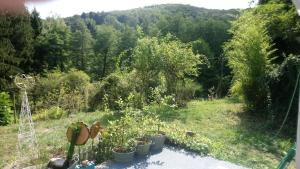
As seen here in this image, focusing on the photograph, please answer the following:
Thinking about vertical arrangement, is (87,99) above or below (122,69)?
below

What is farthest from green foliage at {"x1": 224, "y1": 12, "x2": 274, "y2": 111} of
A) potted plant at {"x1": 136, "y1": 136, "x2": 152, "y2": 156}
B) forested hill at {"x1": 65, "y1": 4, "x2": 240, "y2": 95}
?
forested hill at {"x1": 65, "y1": 4, "x2": 240, "y2": 95}

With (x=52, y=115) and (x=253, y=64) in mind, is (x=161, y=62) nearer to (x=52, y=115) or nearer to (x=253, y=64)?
(x=253, y=64)

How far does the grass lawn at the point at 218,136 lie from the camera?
4.93 meters

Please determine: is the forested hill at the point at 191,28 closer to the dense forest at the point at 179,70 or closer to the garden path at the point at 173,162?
the dense forest at the point at 179,70

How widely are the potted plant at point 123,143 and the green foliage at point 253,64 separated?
12.4ft

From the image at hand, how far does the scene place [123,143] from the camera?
464 cm

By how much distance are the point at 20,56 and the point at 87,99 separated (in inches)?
416

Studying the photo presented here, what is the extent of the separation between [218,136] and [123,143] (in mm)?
2108

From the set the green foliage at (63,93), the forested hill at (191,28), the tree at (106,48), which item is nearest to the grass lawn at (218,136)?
the green foliage at (63,93)

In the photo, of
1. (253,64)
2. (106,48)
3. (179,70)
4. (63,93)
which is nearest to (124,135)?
(253,64)

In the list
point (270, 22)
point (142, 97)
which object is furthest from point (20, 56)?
point (270, 22)

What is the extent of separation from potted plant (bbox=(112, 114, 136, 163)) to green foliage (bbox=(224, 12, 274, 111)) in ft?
12.4

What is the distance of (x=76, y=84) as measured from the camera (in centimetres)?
1349

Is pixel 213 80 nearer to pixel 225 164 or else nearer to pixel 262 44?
pixel 262 44
